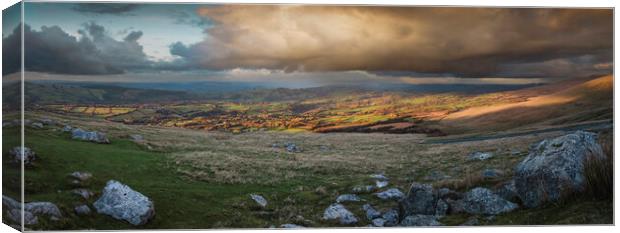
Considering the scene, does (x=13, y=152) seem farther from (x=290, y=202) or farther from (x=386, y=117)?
(x=386, y=117)

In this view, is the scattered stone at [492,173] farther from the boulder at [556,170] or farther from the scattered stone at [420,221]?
the scattered stone at [420,221]

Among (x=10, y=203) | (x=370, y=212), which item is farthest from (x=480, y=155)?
(x=10, y=203)

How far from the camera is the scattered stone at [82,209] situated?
1920cm

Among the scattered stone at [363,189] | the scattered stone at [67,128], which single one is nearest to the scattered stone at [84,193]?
the scattered stone at [67,128]

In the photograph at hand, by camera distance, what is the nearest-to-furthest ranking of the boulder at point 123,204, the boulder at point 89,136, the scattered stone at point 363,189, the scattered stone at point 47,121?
1. the boulder at point 123,204
2. the scattered stone at point 47,121
3. the boulder at point 89,136
4. the scattered stone at point 363,189

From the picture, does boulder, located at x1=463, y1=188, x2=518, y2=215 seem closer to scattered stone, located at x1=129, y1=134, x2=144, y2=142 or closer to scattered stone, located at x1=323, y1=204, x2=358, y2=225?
scattered stone, located at x1=323, y1=204, x2=358, y2=225

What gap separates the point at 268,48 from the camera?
69.5 feet

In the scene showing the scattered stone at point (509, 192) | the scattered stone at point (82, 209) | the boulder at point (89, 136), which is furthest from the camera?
the scattered stone at point (509, 192)

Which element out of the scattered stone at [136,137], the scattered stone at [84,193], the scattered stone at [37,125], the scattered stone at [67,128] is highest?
the scattered stone at [37,125]

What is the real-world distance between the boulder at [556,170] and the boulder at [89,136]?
13198mm

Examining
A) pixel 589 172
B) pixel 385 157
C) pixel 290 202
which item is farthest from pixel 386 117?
pixel 589 172

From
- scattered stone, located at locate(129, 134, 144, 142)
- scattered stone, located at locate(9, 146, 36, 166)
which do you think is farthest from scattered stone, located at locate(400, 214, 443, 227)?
scattered stone, located at locate(9, 146, 36, 166)

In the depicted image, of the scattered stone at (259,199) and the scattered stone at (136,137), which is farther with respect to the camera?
the scattered stone at (136,137)

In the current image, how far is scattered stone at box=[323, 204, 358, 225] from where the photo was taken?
20.9 meters
